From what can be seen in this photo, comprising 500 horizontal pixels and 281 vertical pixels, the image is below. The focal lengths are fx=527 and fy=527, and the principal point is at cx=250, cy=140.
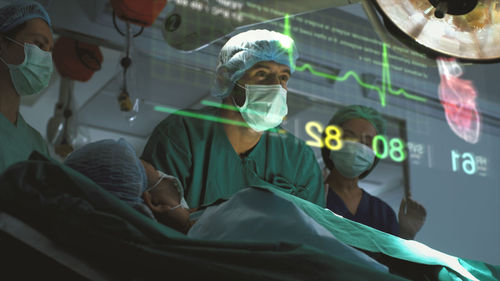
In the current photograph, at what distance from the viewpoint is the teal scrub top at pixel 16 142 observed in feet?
4.68

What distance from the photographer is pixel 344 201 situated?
2061 millimetres

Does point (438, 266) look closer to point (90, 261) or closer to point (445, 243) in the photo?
point (90, 261)

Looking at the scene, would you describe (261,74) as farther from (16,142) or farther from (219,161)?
(16,142)

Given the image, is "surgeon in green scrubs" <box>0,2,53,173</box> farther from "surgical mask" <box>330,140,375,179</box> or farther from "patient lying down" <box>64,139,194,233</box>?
"surgical mask" <box>330,140,375,179</box>

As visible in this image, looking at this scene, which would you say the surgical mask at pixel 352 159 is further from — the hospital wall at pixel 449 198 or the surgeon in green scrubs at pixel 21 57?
the hospital wall at pixel 449 198

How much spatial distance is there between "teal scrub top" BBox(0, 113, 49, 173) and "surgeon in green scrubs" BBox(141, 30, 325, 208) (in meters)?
0.35

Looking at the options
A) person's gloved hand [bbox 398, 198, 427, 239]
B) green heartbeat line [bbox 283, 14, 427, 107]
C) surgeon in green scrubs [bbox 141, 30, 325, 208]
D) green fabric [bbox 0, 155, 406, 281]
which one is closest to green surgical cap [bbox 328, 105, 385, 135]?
person's gloved hand [bbox 398, 198, 427, 239]

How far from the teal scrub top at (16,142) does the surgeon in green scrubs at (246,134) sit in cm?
35

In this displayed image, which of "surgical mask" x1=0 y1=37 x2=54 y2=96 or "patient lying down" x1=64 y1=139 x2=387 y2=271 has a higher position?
"patient lying down" x1=64 y1=139 x2=387 y2=271

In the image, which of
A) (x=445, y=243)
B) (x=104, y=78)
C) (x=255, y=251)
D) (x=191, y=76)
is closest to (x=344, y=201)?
(x=191, y=76)

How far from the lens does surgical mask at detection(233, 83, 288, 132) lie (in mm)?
1713

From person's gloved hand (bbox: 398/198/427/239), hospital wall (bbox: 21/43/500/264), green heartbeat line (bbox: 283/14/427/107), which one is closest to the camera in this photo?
person's gloved hand (bbox: 398/198/427/239)

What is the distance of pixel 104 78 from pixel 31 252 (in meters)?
2.75

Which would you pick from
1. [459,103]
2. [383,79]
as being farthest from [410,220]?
[459,103]
